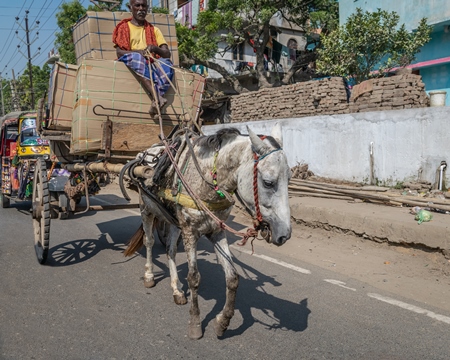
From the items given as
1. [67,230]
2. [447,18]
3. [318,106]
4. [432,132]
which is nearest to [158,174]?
[67,230]

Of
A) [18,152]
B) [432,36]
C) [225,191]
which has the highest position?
[432,36]

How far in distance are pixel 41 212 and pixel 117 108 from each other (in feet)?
6.13

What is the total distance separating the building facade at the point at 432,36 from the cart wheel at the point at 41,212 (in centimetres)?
1354

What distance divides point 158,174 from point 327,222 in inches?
176

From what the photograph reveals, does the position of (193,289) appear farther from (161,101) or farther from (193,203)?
Answer: (161,101)

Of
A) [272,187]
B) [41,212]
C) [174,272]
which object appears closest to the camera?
[272,187]

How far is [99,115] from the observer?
5242mm

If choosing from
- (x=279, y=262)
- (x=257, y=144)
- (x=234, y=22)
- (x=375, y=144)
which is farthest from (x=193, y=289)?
(x=234, y=22)

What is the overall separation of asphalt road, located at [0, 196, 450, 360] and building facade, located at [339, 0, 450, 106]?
40.8 ft

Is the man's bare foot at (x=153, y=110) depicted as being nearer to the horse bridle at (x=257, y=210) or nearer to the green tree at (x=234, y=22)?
the horse bridle at (x=257, y=210)

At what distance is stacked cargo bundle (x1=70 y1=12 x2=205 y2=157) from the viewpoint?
5.16m

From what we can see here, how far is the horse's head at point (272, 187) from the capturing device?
3093 mm

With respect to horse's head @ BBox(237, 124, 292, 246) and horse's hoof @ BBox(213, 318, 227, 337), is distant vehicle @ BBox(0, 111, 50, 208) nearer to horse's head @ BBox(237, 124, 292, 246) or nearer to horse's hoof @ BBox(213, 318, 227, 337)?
horse's hoof @ BBox(213, 318, 227, 337)

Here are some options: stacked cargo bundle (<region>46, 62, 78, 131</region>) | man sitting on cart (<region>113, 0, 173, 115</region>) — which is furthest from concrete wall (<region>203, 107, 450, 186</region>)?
stacked cargo bundle (<region>46, 62, 78, 131</region>)
